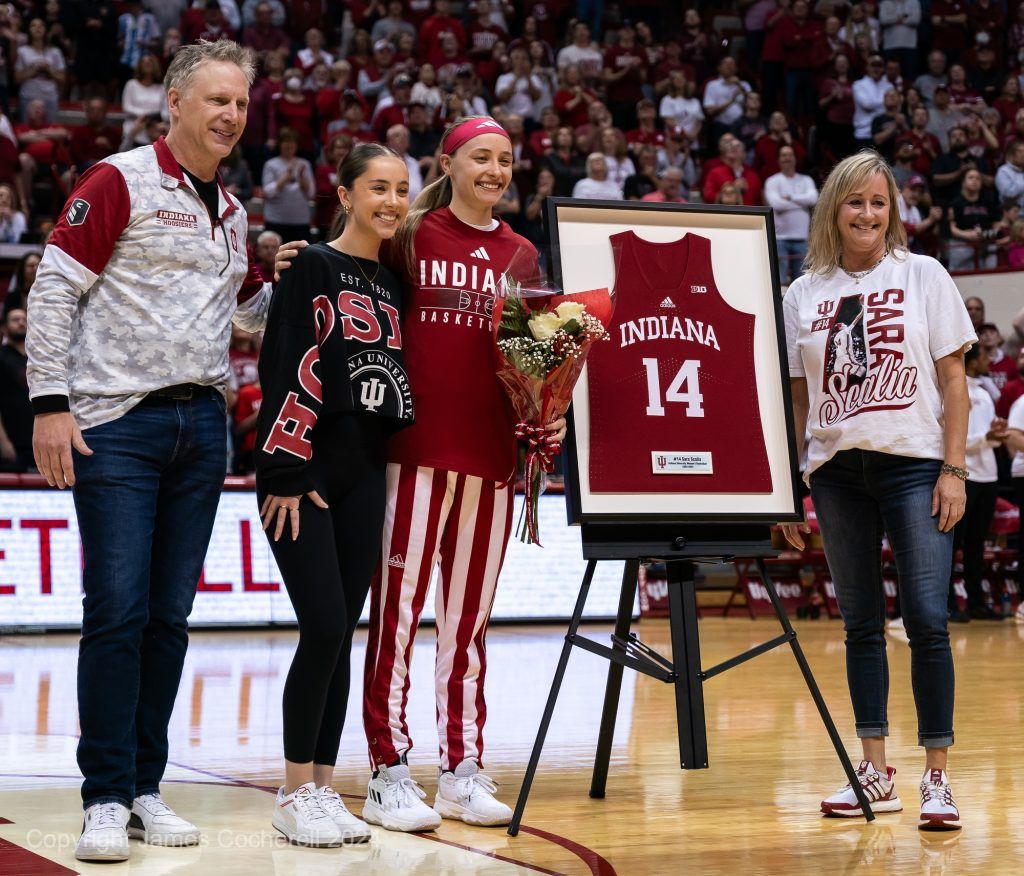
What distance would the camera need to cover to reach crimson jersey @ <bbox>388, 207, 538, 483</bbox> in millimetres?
4090

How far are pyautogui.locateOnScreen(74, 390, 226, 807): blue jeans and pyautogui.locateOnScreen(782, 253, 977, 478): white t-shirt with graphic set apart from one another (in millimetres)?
1862

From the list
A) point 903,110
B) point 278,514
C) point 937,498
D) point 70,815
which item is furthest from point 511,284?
point 903,110

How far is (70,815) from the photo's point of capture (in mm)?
4020

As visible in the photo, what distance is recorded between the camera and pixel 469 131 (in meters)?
4.22

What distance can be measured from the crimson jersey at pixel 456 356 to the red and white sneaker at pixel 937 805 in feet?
5.00

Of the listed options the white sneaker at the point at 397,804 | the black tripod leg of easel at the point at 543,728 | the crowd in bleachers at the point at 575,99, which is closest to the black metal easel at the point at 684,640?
the black tripod leg of easel at the point at 543,728

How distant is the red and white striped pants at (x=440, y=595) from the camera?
408 cm

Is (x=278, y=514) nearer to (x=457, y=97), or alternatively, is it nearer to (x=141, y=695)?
(x=141, y=695)

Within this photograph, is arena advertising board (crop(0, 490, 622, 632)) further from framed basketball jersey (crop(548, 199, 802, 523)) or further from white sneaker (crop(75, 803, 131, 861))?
white sneaker (crop(75, 803, 131, 861))

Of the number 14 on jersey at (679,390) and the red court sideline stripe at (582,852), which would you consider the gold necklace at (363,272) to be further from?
the red court sideline stripe at (582,852)

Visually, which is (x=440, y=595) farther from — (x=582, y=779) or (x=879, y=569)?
(x=879, y=569)

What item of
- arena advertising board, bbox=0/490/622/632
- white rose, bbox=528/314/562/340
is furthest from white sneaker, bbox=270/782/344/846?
arena advertising board, bbox=0/490/622/632

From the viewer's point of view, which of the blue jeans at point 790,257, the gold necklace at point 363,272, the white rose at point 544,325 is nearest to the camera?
the white rose at point 544,325

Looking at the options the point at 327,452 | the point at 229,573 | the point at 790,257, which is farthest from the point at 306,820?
the point at 790,257
